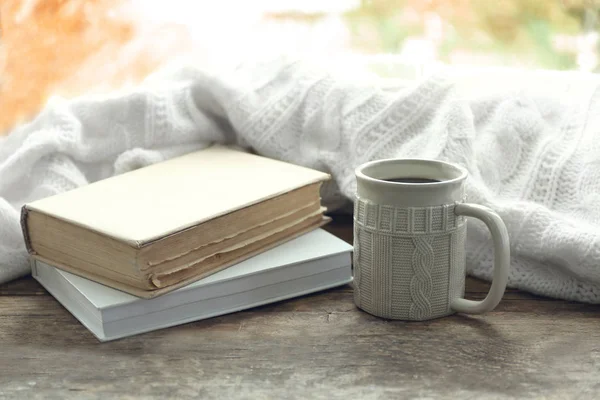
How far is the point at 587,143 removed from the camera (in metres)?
0.84

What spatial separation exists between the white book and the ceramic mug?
6 cm

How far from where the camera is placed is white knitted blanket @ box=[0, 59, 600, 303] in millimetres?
791

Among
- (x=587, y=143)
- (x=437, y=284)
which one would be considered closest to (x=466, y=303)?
(x=437, y=284)

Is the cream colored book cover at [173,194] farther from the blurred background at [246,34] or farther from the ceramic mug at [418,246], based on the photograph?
the blurred background at [246,34]

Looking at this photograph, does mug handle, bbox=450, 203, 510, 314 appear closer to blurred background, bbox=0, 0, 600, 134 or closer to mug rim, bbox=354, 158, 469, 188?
mug rim, bbox=354, 158, 469, 188

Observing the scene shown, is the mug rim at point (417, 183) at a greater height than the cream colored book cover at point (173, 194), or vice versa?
the mug rim at point (417, 183)

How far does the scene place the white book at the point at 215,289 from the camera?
2.32 feet

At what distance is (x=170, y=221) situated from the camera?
726 mm

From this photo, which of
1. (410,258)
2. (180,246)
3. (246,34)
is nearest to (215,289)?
(180,246)

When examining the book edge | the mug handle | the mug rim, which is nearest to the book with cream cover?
the book edge

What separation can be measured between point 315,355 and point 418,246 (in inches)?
5.4

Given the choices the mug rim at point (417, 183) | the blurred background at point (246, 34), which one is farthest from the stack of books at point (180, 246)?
the blurred background at point (246, 34)

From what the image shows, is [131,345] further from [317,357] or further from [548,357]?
[548,357]

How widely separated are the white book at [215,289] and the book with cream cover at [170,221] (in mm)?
12
